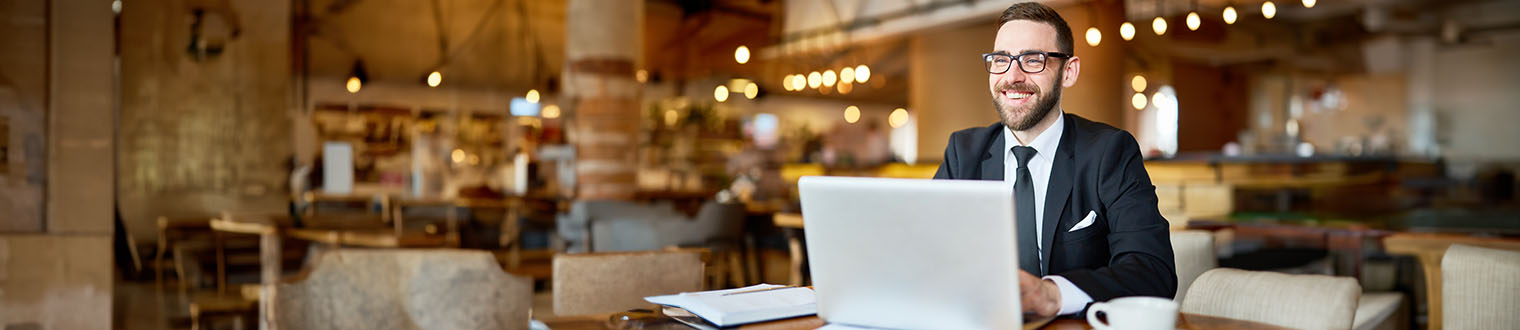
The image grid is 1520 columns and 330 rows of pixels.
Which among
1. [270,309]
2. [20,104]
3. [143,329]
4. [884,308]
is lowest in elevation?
[143,329]

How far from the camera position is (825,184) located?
132 centimetres

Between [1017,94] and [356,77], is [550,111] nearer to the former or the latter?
[356,77]

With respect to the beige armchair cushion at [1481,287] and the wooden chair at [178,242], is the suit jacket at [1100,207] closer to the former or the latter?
the beige armchair cushion at [1481,287]

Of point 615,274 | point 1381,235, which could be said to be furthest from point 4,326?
point 1381,235

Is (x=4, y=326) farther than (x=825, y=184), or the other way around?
(x=4, y=326)

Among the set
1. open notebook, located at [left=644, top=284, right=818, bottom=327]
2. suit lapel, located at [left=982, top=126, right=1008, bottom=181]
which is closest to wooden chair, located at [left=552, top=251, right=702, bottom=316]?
open notebook, located at [left=644, top=284, right=818, bottom=327]

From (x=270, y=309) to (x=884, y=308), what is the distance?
192 centimetres

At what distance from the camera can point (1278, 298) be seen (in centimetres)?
203

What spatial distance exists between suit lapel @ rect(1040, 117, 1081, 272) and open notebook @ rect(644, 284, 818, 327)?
1.49ft

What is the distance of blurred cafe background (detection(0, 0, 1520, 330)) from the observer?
401cm

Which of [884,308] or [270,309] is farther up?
[884,308]

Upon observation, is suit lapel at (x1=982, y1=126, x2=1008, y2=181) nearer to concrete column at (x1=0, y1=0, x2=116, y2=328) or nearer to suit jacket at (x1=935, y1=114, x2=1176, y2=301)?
suit jacket at (x1=935, y1=114, x2=1176, y2=301)

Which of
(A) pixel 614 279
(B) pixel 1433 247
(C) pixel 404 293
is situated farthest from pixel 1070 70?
(B) pixel 1433 247

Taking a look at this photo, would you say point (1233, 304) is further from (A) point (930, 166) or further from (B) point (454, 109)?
(B) point (454, 109)
